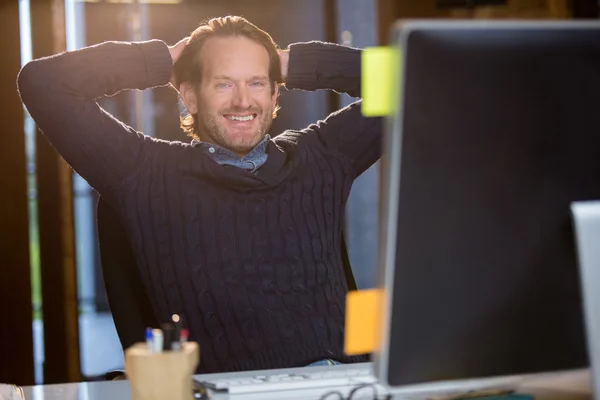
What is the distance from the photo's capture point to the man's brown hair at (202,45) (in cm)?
246

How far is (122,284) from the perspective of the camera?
2311 mm

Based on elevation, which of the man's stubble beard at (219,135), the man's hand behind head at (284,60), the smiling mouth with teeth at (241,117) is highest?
the man's hand behind head at (284,60)

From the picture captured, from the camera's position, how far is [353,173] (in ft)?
8.37

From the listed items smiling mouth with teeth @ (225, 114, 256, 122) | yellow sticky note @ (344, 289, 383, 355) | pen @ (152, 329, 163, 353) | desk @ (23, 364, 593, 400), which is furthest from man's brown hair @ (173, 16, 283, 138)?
yellow sticky note @ (344, 289, 383, 355)

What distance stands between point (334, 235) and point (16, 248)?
1076 mm

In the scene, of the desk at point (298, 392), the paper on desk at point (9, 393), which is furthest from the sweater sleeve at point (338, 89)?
the paper on desk at point (9, 393)

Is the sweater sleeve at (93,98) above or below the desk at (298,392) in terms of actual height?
above

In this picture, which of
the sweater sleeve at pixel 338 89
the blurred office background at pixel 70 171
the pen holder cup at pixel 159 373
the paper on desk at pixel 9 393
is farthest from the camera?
the sweater sleeve at pixel 338 89

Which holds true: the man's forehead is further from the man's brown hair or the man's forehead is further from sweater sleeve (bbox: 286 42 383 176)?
sweater sleeve (bbox: 286 42 383 176)

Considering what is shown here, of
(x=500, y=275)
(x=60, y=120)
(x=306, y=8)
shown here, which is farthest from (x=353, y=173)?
(x=500, y=275)

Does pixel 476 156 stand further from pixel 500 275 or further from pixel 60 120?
pixel 60 120

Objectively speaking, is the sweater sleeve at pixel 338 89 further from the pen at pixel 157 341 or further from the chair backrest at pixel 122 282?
the pen at pixel 157 341

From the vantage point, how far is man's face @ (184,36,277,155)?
2455 mm

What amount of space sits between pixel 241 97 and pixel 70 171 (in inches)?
24.3
